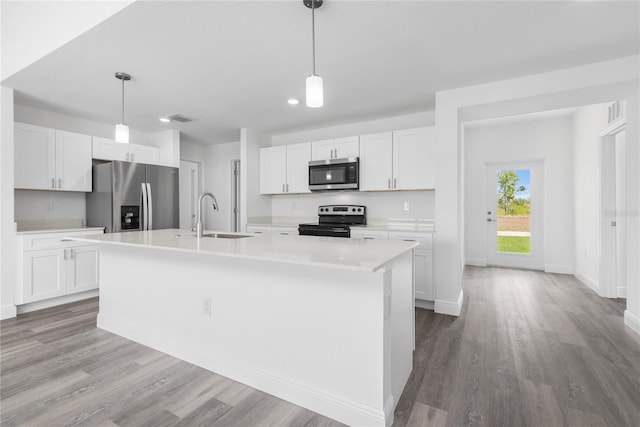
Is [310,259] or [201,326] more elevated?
[310,259]

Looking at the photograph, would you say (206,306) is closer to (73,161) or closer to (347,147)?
(347,147)

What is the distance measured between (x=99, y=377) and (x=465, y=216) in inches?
238

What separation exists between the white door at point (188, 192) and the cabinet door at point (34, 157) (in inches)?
84.0

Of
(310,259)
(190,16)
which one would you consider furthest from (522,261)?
(190,16)

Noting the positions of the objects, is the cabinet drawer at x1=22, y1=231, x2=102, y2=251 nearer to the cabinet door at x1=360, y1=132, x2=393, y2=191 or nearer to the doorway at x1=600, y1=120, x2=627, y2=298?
the cabinet door at x1=360, y1=132, x2=393, y2=191

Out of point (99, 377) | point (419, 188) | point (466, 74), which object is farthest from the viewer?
point (419, 188)

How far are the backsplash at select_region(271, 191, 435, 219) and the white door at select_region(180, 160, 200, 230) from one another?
5.39 feet

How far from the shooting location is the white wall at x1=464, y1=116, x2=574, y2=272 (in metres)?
5.33

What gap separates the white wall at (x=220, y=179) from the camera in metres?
6.12

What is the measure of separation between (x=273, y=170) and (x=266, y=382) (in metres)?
3.69

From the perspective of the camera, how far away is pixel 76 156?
13.3 ft

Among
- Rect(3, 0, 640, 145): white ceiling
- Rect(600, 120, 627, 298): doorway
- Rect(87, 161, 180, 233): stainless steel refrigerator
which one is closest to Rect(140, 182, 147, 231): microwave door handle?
Rect(87, 161, 180, 233): stainless steel refrigerator

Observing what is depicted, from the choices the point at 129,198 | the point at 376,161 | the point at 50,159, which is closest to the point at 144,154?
the point at 129,198

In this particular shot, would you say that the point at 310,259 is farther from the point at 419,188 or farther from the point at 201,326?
the point at 419,188
